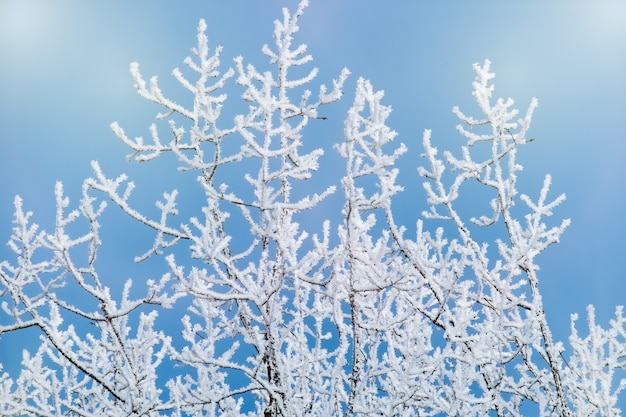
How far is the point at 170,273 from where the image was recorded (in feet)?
11.4

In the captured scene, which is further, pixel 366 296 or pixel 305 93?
pixel 366 296

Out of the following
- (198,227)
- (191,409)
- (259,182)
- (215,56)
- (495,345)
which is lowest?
(191,409)

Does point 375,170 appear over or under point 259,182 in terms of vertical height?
under

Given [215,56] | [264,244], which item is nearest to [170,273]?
[264,244]

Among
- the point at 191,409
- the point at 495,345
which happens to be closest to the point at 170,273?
the point at 191,409

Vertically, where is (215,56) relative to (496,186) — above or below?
above

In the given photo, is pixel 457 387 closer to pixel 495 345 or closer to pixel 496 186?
pixel 495 345

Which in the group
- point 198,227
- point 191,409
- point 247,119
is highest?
point 247,119

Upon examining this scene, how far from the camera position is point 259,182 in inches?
147

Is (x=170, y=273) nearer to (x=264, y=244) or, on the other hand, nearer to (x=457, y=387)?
(x=264, y=244)

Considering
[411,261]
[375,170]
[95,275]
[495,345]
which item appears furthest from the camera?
[495,345]

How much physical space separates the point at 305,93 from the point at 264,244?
1.35 m

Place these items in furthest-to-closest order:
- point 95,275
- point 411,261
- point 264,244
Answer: point 264,244, point 411,261, point 95,275

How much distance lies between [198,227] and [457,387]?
267cm
